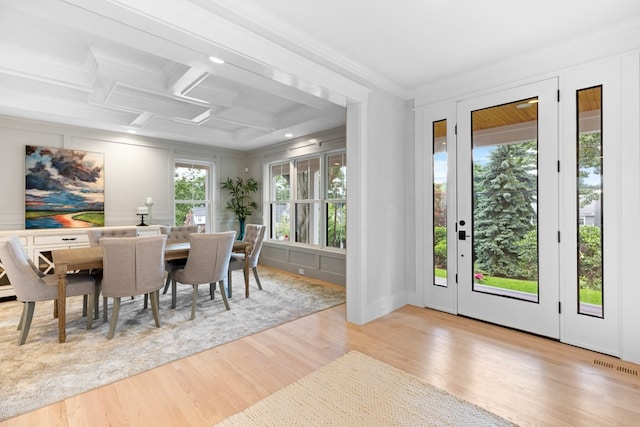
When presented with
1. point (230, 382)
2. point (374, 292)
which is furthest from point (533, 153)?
point (230, 382)

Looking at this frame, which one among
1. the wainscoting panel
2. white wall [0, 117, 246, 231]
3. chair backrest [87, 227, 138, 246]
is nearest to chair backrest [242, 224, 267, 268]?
the wainscoting panel

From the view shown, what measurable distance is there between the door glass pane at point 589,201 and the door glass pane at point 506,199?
0.33 m

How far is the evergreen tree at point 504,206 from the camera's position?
9.93 ft

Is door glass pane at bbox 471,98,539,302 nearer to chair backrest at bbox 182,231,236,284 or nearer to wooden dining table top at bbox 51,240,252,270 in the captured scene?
chair backrest at bbox 182,231,236,284

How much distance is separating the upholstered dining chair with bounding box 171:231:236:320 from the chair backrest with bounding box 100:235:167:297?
0.37m

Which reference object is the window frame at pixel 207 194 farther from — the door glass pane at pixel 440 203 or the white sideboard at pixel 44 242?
the door glass pane at pixel 440 203

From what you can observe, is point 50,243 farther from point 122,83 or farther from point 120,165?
point 122,83

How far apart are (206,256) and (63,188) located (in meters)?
3.11

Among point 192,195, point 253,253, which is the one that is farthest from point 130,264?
point 192,195

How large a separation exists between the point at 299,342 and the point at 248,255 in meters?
1.76

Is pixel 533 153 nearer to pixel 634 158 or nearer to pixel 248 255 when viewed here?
pixel 634 158

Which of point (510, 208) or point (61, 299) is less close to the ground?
point (510, 208)

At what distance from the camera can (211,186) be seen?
6.57 m

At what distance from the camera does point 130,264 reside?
292 centimetres
